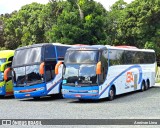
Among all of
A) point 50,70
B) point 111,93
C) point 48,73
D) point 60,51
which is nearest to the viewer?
point 111,93

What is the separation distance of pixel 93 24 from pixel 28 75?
15.6 m

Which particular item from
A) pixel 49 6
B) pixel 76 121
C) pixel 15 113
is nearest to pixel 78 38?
pixel 49 6

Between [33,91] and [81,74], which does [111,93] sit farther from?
[33,91]

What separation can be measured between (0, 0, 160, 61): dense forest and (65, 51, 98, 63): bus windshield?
49.1 ft

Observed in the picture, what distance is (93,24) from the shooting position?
34.0m

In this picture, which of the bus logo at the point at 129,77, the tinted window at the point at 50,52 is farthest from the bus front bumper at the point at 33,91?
the bus logo at the point at 129,77

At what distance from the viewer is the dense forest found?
3428 cm

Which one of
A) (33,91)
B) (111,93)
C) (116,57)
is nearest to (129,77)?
(116,57)

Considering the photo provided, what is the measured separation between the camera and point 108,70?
61.9 ft

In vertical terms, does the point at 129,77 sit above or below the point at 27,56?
below

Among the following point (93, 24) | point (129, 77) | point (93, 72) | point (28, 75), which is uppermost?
point (93, 24)

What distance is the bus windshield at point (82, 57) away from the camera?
59.4 ft

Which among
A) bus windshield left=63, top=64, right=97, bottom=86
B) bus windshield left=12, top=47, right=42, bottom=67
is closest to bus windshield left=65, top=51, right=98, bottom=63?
bus windshield left=63, top=64, right=97, bottom=86

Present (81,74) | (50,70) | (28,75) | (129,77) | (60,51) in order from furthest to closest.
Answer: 1. (129,77)
2. (60,51)
3. (50,70)
4. (28,75)
5. (81,74)
